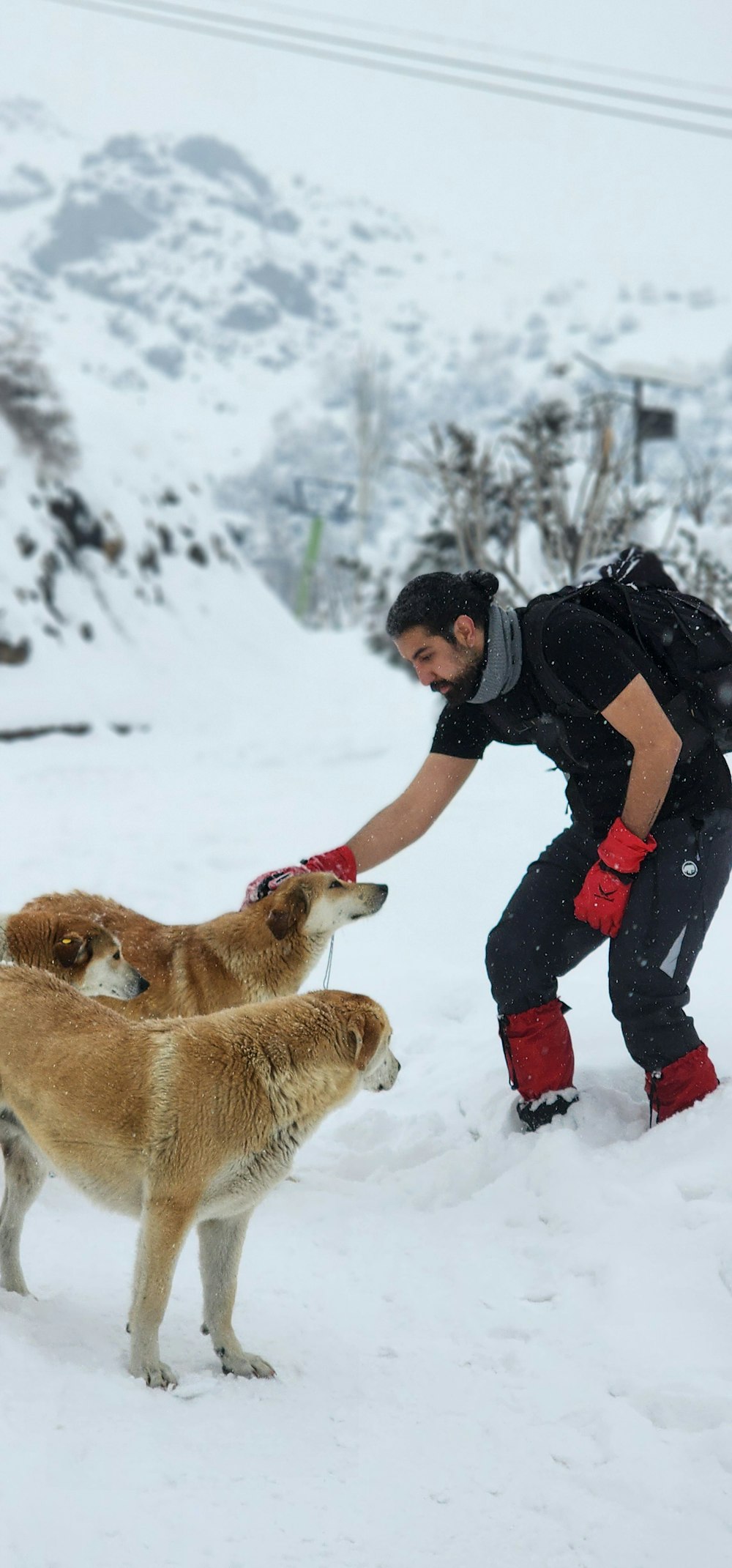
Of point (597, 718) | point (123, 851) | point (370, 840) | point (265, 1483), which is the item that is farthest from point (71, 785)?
point (265, 1483)

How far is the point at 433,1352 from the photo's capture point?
296 cm

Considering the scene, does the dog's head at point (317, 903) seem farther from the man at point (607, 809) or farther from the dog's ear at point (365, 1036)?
the dog's ear at point (365, 1036)

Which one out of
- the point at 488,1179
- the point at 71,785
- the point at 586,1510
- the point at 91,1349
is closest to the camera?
the point at 586,1510

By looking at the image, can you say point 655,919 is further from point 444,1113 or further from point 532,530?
point 532,530

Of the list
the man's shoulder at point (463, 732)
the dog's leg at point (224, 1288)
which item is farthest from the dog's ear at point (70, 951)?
the man's shoulder at point (463, 732)

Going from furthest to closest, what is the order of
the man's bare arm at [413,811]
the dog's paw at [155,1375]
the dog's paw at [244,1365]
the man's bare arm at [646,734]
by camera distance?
1. the man's bare arm at [413,811]
2. the man's bare arm at [646,734]
3. the dog's paw at [244,1365]
4. the dog's paw at [155,1375]

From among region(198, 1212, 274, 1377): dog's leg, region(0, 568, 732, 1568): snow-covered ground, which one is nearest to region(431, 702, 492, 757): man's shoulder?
region(0, 568, 732, 1568): snow-covered ground

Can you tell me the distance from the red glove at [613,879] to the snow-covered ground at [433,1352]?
69 centimetres

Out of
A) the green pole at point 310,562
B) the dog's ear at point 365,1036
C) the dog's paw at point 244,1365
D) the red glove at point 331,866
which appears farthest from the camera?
the green pole at point 310,562

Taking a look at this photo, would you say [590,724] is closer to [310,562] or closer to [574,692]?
[574,692]

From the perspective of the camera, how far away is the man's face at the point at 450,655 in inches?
134

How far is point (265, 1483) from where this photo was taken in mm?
2303

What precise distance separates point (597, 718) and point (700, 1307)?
1.72m

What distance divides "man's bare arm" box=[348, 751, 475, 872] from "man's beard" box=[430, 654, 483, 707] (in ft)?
1.42
